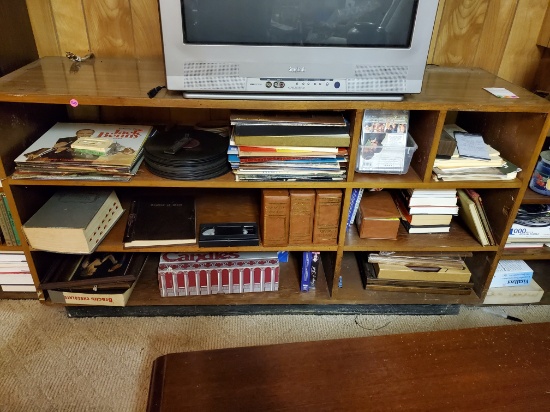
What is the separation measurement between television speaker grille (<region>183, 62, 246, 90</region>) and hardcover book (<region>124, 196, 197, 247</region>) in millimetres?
459

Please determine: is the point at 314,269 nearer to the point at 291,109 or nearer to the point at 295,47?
the point at 291,109

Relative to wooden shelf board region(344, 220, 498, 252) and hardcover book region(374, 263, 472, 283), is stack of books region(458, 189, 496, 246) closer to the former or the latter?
wooden shelf board region(344, 220, 498, 252)

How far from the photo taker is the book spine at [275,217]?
1.26 meters

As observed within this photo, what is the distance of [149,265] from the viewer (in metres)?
1.58

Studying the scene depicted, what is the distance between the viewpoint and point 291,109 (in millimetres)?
1123

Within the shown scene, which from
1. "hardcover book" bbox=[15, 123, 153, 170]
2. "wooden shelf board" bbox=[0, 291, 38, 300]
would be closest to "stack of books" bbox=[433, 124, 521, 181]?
"hardcover book" bbox=[15, 123, 153, 170]

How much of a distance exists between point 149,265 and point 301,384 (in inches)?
36.6

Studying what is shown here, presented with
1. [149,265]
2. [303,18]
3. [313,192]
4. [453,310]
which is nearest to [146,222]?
[149,265]

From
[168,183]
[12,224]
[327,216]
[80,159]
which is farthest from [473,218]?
[12,224]

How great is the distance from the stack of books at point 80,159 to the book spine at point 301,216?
473 millimetres

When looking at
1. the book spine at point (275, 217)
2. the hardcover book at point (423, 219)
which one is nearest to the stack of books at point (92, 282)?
the book spine at point (275, 217)

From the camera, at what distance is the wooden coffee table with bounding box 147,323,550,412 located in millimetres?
789

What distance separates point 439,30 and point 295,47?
643mm

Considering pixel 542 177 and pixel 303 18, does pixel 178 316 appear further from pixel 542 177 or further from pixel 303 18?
pixel 542 177
